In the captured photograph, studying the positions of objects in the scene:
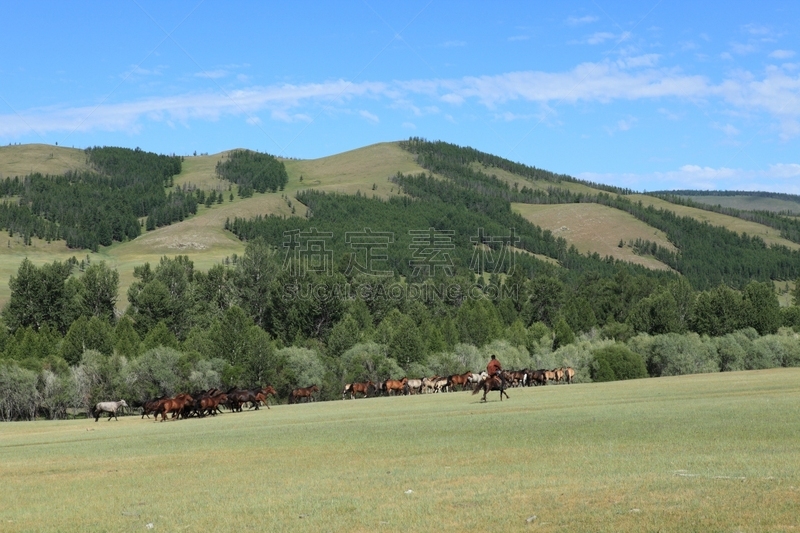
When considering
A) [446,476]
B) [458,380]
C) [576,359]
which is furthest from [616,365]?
[446,476]

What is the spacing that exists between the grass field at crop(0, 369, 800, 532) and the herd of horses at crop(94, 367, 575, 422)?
15.6 meters

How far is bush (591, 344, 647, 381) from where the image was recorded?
92625 mm

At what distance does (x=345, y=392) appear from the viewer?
250 ft

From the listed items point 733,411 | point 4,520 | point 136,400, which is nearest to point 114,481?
point 4,520

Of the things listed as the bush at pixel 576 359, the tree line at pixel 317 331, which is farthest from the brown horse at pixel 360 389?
the bush at pixel 576 359

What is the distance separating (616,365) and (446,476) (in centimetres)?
7907

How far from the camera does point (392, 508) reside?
1484 centimetres

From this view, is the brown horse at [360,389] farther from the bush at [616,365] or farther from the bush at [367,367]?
the bush at [616,365]

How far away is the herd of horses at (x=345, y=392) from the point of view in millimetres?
48062

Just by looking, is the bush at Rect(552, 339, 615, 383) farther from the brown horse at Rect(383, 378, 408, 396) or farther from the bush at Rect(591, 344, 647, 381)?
the brown horse at Rect(383, 378, 408, 396)

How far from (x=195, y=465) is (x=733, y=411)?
18071 millimetres

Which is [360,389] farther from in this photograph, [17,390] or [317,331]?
[317,331]

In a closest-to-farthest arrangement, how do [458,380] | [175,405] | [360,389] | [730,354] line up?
[175,405]
[458,380]
[360,389]
[730,354]

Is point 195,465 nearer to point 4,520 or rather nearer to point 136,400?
point 4,520
